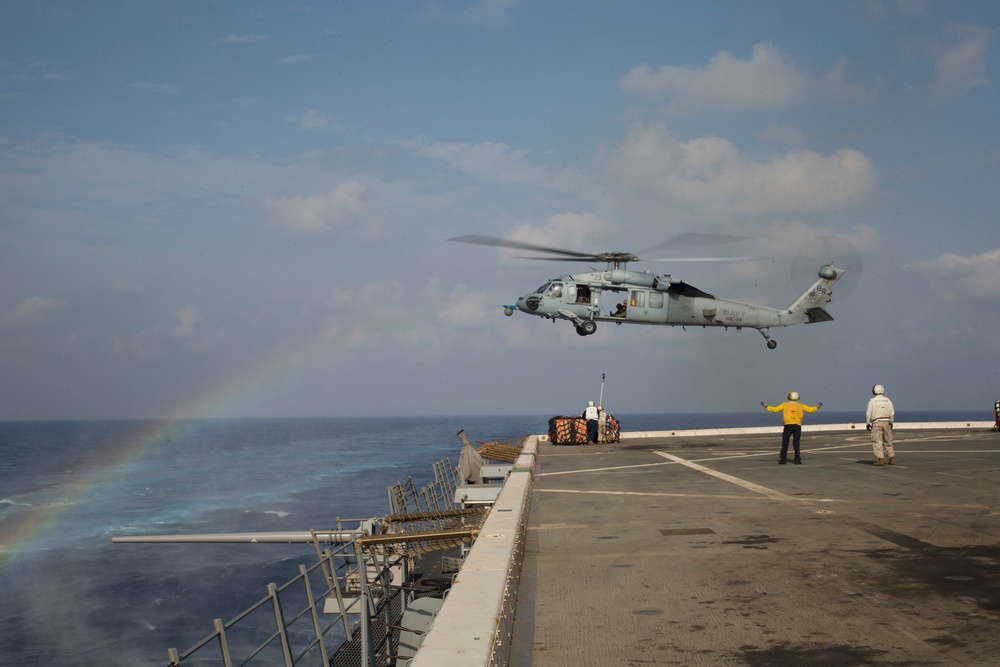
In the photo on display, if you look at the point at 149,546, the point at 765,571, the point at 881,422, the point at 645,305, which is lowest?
the point at 149,546

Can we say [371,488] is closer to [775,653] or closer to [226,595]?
[226,595]

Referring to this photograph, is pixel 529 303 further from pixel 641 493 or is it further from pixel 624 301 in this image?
pixel 641 493

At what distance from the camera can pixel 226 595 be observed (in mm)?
39281

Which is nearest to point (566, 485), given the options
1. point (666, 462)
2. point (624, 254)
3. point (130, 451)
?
point (666, 462)

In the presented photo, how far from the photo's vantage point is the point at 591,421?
34.7 m

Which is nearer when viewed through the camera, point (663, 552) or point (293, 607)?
point (663, 552)

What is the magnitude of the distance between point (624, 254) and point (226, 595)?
25503 millimetres

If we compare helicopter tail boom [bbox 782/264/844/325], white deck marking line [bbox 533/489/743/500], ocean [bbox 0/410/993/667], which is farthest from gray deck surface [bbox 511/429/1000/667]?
ocean [bbox 0/410/993/667]

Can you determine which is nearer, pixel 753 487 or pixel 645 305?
pixel 753 487

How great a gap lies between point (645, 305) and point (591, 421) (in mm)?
5908

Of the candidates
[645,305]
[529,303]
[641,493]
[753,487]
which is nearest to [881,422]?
[753,487]

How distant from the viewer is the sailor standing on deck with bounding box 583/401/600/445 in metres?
34.5

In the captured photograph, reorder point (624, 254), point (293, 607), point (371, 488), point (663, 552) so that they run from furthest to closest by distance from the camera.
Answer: point (371, 488) < point (293, 607) < point (624, 254) < point (663, 552)

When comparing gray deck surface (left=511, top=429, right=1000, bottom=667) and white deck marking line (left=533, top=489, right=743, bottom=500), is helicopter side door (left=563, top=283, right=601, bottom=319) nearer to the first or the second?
gray deck surface (left=511, top=429, right=1000, bottom=667)
